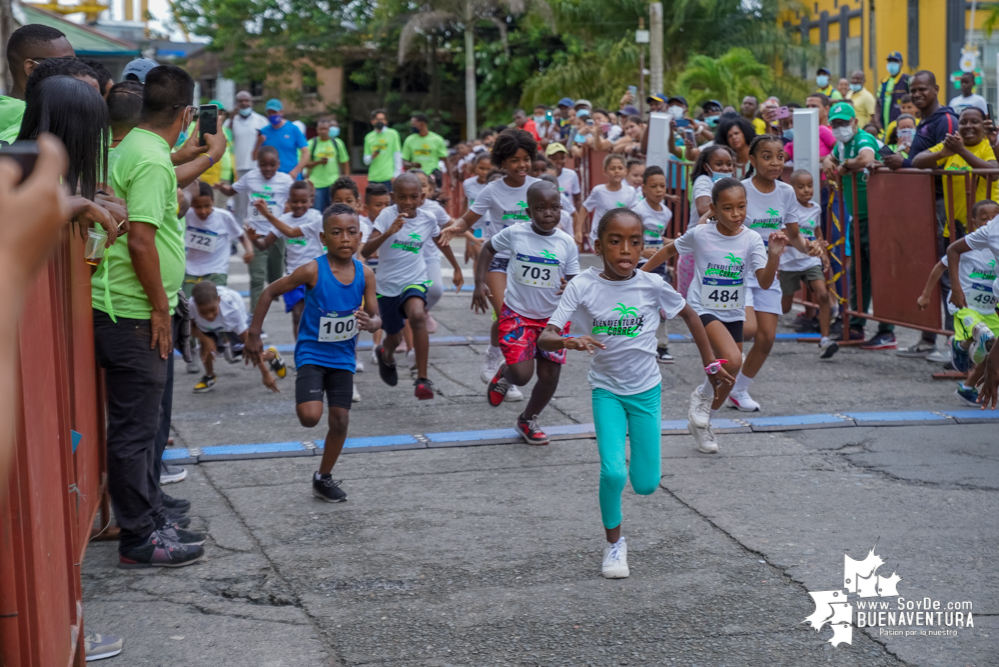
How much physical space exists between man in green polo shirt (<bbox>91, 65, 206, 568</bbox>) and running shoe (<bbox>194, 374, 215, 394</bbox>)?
378 cm

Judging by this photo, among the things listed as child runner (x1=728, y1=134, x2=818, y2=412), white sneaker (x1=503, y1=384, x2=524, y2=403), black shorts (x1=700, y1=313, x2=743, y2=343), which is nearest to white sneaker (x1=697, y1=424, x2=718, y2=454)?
black shorts (x1=700, y1=313, x2=743, y2=343)

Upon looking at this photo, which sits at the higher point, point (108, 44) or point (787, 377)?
point (108, 44)

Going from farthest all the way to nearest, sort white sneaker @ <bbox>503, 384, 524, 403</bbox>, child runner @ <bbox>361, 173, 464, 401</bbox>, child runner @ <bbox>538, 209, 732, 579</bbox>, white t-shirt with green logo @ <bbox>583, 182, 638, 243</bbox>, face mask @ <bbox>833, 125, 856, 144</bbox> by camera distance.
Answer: white t-shirt with green logo @ <bbox>583, 182, 638, 243</bbox> → face mask @ <bbox>833, 125, 856, 144</bbox> → white sneaker @ <bbox>503, 384, 524, 403</bbox> → child runner @ <bbox>361, 173, 464, 401</bbox> → child runner @ <bbox>538, 209, 732, 579</bbox>

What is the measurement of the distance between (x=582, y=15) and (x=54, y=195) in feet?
102

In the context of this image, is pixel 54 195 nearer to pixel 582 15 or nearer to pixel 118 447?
pixel 118 447

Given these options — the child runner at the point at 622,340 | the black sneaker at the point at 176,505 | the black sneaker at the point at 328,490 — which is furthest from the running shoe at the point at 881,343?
the black sneaker at the point at 176,505

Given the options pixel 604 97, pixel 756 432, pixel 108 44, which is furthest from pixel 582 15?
pixel 756 432

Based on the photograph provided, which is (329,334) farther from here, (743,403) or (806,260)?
(806,260)

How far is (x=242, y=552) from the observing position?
4930mm

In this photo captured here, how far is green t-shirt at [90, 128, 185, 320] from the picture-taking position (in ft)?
14.8

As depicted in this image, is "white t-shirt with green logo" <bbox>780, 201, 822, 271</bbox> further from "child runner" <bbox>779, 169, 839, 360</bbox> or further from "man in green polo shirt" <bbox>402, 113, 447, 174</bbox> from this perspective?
"man in green polo shirt" <bbox>402, 113, 447, 174</bbox>

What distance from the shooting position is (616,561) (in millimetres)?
4574

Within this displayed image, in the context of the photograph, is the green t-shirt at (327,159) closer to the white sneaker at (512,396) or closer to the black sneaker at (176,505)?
the white sneaker at (512,396)

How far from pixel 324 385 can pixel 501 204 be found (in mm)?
2849
